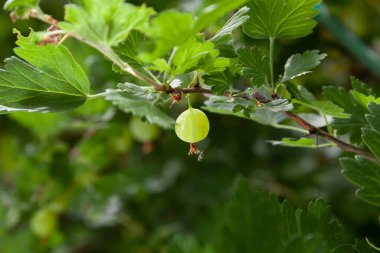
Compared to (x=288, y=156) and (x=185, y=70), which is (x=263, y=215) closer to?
(x=185, y=70)

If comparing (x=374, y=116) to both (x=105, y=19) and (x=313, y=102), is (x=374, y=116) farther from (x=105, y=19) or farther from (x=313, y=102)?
(x=105, y=19)

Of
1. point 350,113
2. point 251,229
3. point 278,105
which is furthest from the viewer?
point 350,113

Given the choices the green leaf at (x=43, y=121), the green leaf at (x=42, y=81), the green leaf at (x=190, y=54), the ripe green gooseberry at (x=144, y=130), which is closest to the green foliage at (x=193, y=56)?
the green leaf at (x=190, y=54)

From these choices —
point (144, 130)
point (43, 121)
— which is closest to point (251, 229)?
point (144, 130)

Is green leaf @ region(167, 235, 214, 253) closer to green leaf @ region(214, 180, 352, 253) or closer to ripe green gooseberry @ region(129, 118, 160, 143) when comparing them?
green leaf @ region(214, 180, 352, 253)

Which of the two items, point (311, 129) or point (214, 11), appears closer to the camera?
point (214, 11)

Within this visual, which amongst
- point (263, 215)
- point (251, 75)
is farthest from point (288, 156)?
point (263, 215)

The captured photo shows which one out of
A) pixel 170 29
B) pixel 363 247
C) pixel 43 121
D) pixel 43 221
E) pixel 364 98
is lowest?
pixel 43 221
